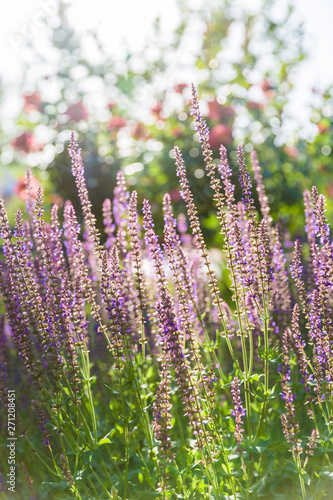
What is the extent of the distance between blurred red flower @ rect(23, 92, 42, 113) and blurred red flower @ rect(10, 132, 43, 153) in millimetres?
817

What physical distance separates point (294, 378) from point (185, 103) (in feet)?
20.7

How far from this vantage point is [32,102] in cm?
945

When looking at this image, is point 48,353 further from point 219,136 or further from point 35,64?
point 35,64

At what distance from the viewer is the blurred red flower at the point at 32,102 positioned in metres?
9.41

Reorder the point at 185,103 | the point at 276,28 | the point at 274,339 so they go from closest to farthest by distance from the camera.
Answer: the point at 274,339, the point at 185,103, the point at 276,28

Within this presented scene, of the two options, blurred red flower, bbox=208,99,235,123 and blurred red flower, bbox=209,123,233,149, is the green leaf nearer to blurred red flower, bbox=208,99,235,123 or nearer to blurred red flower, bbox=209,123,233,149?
blurred red flower, bbox=209,123,233,149

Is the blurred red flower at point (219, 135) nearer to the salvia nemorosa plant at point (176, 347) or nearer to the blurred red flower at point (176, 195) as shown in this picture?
the blurred red flower at point (176, 195)

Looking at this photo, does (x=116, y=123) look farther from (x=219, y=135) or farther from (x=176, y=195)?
(x=219, y=135)

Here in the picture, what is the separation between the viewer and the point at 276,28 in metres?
10.7

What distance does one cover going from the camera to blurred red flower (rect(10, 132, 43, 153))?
8828 mm

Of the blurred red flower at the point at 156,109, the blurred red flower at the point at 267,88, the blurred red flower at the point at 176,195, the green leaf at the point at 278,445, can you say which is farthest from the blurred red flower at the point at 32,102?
the green leaf at the point at 278,445

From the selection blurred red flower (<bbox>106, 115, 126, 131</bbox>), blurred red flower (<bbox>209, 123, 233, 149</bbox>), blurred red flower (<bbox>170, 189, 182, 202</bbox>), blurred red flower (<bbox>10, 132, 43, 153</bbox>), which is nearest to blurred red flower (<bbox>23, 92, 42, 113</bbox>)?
blurred red flower (<bbox>10, 132, 43, 153</bbox>)

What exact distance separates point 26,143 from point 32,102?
1.07 metres

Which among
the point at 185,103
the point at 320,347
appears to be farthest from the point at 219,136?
the point at 320,347
